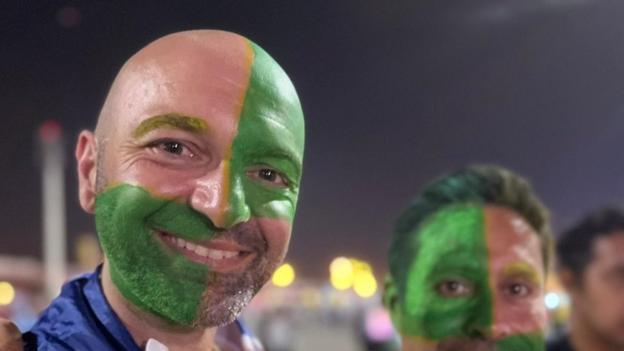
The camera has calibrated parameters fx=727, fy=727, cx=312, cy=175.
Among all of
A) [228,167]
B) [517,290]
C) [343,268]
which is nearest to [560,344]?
[517,290]

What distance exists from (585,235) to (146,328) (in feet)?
5.09

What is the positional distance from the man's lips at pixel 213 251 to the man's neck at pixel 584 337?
1348 millimetres

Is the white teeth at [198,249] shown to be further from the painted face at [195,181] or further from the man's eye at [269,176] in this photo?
the man's eye at [269,176]

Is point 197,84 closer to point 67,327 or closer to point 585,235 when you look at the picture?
point 67,327

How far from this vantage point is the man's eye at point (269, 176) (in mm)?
1113

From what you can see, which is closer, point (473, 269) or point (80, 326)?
point (80, 326)

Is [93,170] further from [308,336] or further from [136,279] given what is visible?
[308,336]

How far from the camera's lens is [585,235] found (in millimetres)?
2227

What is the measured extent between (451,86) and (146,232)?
3.94m

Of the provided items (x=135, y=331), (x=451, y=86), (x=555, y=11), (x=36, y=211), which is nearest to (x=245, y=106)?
(x=135, y=331)

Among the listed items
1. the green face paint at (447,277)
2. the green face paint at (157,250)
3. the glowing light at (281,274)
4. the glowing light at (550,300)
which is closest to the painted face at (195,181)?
the green face paint at (157,250)

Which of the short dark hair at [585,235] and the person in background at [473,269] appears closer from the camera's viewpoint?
the person in background at [473,269]

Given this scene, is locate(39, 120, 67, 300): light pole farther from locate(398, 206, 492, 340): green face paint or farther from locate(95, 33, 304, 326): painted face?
locate(95, 33, 304, 326): painted face

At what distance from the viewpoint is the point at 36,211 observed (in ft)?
17.0
